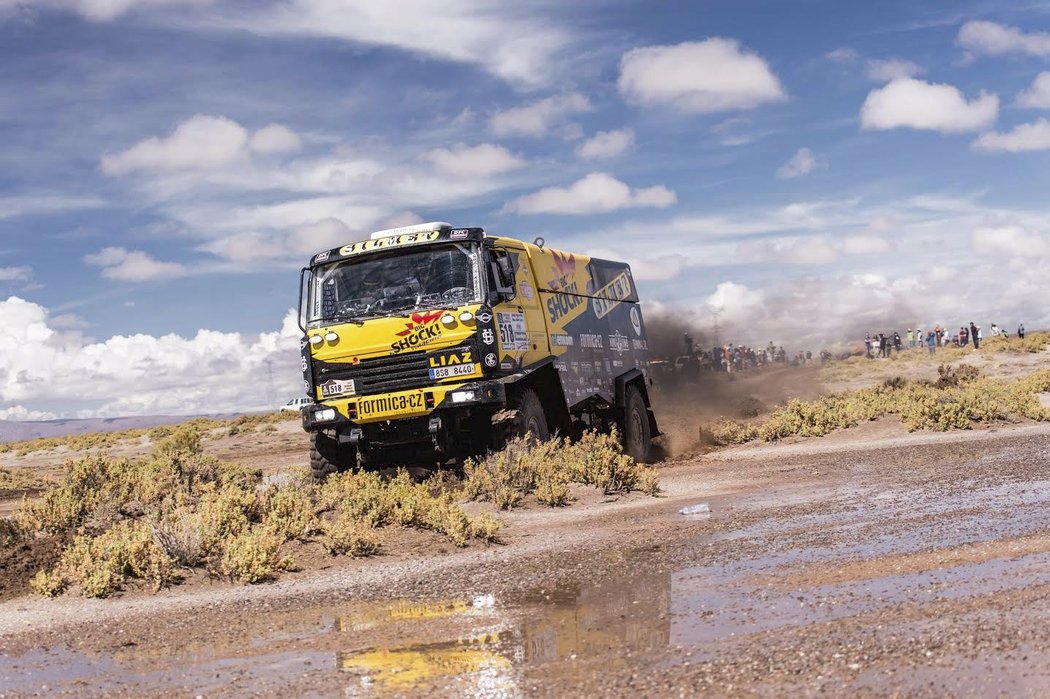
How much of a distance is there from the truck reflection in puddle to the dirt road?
0.08ft

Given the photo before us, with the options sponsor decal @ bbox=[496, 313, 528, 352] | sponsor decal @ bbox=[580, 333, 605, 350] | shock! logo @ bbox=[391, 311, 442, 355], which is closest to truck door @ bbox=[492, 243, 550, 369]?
sponsor decal @ bbox=[496, 313, 528, 352]

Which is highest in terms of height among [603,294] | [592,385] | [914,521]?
[603,294]

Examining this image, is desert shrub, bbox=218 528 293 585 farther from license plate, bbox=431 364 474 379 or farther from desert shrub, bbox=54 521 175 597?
license plate, bbox=431 364 474 379

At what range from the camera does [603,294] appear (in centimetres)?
2097

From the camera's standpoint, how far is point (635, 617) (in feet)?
23.7

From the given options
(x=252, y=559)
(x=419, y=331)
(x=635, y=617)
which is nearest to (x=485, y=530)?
(x=252, y=559)

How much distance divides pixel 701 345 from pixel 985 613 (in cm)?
2707

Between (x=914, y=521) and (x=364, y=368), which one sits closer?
(x=914, y=521)

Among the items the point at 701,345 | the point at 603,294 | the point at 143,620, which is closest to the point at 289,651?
the point at 143,620

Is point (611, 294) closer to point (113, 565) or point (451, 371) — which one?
point (451, 371)

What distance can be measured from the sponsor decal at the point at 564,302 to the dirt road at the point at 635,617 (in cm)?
581

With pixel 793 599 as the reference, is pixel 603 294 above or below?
above

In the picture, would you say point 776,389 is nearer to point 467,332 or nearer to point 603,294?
point 603,294

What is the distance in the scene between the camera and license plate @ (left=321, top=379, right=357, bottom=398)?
15.6 meters
